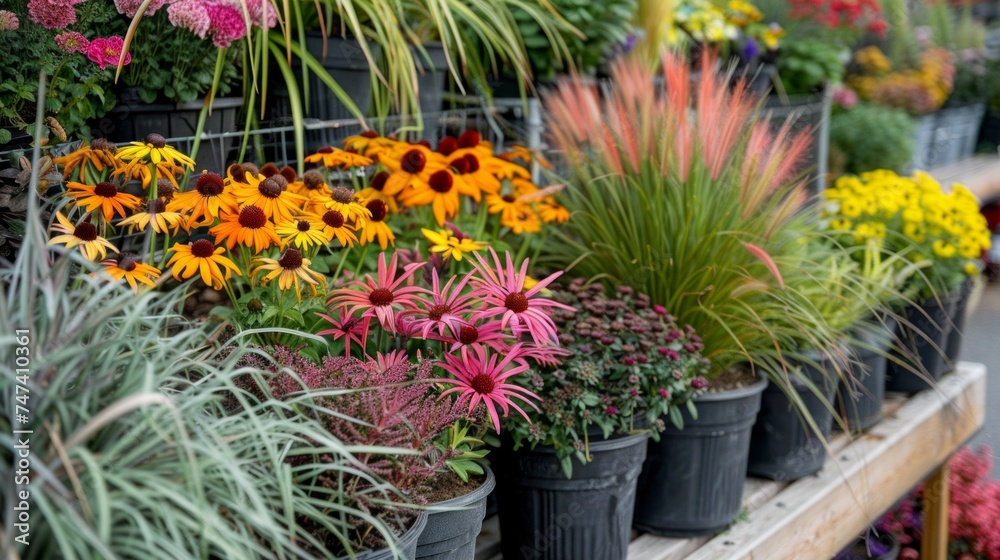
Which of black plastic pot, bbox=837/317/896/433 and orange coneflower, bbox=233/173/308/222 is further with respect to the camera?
black plastic pot, bbox=837/317/896/433

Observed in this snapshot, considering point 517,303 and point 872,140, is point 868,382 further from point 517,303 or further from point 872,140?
point 872,140

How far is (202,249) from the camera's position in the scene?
124 centimetres

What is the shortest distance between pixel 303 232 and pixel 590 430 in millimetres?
559

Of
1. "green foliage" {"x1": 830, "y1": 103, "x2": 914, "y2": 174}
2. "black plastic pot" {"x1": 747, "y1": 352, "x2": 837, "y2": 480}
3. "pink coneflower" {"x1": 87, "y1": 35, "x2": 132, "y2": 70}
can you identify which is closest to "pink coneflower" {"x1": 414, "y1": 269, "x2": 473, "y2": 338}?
"pink coneflower" {"x1": 87, "y1": 35, "x2": 132, "y2": 70}

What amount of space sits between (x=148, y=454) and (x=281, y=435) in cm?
16

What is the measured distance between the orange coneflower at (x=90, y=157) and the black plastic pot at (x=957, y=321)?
219cm

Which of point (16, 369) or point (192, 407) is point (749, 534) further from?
point (16, 369)

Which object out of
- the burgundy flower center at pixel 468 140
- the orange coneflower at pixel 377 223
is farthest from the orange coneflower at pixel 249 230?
the burgundy flower center at pixel 468 140

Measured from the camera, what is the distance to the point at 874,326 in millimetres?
2098

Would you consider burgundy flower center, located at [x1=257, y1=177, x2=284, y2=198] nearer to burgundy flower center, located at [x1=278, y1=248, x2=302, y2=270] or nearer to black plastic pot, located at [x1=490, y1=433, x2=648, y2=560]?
burgundy flower center, located at [x1=278, y1=248, x2=302, y2=270]

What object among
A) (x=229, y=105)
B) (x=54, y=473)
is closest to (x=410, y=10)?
(x=229, y=105)

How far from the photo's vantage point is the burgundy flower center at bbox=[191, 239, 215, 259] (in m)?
1.24

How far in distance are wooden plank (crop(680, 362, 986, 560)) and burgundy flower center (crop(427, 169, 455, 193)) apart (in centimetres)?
83

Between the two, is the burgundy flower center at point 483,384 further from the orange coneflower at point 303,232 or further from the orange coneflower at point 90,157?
the orange coneflower at point 90,157
